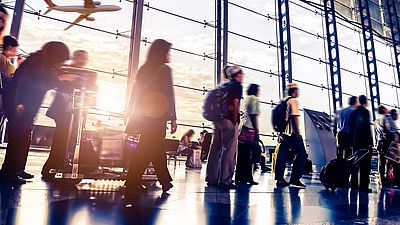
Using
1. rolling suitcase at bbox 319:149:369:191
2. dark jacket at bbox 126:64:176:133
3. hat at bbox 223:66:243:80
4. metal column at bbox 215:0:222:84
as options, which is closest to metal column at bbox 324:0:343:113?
metal column at bbox 215:0:222:84

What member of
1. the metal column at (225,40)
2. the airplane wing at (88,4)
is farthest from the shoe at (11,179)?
Answer: the metal column at (225,40)

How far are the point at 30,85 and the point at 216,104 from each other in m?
1.56

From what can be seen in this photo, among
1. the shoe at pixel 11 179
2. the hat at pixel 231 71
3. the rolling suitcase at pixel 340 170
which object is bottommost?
the shoe at pixel 11 179

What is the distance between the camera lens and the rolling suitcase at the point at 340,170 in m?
3.79

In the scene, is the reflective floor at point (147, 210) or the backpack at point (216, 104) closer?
the reflective floor at point (147, 210)

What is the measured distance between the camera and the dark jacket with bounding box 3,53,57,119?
2.44 meters

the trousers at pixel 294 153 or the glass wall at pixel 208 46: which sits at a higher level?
the glass wall at pixel 208 46

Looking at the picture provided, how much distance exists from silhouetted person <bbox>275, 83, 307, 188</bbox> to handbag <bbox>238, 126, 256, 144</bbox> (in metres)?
0.36

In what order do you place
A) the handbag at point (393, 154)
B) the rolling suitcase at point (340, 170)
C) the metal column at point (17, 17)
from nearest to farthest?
the rolling suitcase at point (340, 170)
the handbag at point (393, 154)
the metal column at point (17, 17)

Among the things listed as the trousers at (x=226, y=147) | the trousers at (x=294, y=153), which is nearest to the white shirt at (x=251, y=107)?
the trousers at (x=294, y=153)

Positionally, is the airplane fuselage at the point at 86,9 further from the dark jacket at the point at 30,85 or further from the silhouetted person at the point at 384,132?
the silhouetted person at the point at 384,132

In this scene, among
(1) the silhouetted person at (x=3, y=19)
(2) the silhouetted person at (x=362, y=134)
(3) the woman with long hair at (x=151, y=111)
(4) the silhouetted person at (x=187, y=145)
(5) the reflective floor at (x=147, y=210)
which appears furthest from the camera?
(4) the silhouetted person at (x=187, y=145)

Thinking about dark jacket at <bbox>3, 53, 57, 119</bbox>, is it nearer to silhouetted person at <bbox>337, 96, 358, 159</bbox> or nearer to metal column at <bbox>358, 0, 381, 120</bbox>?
silhouetted person at <bbox>337, 96, 358, 159</bbox>

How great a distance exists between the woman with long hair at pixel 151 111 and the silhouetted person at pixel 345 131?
2.68m
